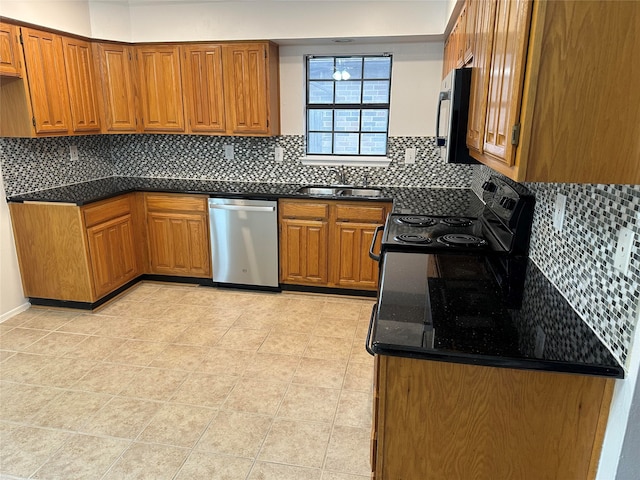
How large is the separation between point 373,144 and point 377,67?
671 mm

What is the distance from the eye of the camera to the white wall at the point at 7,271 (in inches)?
135

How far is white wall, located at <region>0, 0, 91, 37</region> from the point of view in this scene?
3013 millimetres

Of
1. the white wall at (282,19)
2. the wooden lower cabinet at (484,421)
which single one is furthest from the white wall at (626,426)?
the white wall at (282,19)

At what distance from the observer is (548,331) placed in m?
1.40

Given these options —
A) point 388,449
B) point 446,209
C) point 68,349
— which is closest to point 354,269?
point 446,209

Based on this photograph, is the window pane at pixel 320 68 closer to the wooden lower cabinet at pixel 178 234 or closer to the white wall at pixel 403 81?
the white wall at pixel 403 81

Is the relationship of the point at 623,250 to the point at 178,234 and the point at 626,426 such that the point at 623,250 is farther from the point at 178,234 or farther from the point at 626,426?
the point at 178,234

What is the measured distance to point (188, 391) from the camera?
2574 mm

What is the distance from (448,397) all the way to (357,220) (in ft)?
7.96

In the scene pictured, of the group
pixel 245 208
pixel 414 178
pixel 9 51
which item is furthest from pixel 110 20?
pixel 414 178

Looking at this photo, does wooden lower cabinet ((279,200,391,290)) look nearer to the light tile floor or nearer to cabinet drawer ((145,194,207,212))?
the light tile floor

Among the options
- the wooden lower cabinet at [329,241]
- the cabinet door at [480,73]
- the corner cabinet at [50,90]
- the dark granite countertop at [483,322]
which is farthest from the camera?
the wooden lower cabinet at [329,241]

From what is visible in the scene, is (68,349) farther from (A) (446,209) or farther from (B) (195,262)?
(A) (446,209)

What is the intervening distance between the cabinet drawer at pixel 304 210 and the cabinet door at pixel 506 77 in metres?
2.24
